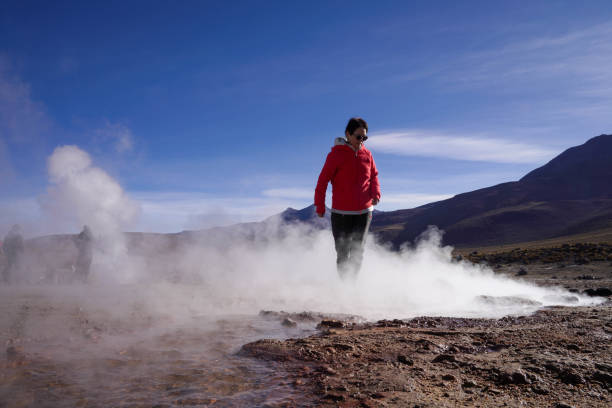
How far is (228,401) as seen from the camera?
79.6 inches

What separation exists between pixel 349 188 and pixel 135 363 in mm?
4434

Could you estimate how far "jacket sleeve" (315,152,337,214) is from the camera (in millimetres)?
6346

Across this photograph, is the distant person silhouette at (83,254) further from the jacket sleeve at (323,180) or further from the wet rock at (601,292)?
the wet rock at (601,292)

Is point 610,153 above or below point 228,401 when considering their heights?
above

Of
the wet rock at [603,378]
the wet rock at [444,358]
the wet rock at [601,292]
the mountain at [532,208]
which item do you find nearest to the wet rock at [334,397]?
the wet rock at [444,358]

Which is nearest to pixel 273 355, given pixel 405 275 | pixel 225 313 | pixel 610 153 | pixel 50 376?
pixel 50 376

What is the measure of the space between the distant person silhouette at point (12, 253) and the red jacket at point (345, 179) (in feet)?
46.8

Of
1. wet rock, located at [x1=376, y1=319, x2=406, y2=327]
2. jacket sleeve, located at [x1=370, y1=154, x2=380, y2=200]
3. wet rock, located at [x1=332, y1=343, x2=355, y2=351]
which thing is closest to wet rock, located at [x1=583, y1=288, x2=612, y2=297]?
jacket sleeve, located at [x1=370, y1=154, x2=380, y2=200]

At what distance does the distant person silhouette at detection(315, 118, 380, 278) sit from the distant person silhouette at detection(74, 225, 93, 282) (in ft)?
34.2

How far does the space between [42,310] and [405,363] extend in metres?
4.94

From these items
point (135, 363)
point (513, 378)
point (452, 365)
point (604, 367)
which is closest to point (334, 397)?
point (452, 365)

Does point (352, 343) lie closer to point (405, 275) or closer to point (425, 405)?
point (425, 405)

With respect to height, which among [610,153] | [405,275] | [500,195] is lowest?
[405,275]

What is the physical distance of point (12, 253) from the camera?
47.0 ft
